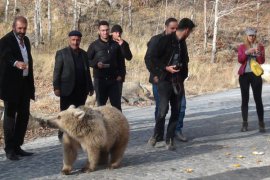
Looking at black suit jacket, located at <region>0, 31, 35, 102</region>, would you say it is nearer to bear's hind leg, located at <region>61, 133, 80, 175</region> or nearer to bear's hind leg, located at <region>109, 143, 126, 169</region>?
bear's hind leg, located at <region>61, 133, 80, 175</region>

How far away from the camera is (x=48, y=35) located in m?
33.4

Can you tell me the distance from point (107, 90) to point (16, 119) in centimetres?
178

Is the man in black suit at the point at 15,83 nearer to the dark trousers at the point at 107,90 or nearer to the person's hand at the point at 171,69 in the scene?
the dark trousers at the point at 107,90

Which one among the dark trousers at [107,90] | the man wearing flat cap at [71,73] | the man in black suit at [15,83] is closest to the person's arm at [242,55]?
the dark trousers at [107,90]

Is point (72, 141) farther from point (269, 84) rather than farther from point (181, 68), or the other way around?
point (269, 84)

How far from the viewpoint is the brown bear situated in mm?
6270

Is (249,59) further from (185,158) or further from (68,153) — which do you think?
(68,153)

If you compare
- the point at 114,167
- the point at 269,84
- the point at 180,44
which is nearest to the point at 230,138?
the point at 180,44

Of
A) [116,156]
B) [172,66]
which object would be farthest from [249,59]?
[116,156]

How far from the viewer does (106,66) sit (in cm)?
846

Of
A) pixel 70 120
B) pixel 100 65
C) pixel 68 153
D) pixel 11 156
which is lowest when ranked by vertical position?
pixel 11 156

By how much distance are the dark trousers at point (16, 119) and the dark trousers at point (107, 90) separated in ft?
4.83

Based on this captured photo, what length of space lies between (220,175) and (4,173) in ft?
9.62

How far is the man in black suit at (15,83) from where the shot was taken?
7125mm
